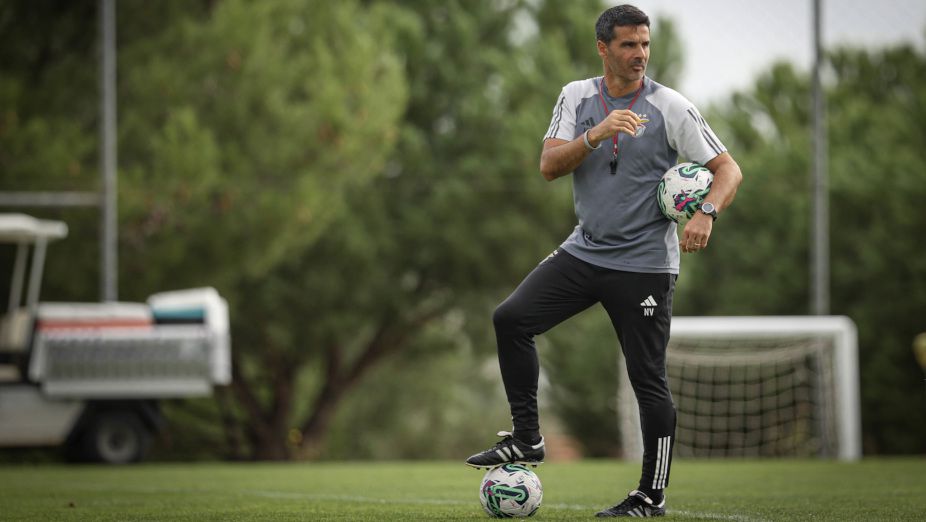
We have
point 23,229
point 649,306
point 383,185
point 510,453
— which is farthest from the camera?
point 383,185

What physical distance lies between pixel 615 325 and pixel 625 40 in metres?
1.14

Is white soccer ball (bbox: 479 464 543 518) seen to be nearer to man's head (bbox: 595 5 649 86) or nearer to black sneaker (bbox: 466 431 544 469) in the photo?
black sneaker (bbox: 466 431 544 469)

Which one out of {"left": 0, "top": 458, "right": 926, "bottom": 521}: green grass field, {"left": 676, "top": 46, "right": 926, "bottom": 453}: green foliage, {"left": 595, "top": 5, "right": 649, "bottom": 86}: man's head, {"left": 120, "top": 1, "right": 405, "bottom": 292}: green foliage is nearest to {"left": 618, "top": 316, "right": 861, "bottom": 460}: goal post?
{"left": 0, "top": 458, "right": 926, "bottom": 521}: green grass field

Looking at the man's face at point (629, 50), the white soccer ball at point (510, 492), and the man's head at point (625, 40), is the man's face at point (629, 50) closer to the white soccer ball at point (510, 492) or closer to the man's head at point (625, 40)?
the man's head at point (625, 40)

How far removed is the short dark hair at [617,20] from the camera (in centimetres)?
575

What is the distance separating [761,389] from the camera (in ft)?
70.6

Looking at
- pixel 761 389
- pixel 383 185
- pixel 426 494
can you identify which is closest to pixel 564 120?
pixel 426 494

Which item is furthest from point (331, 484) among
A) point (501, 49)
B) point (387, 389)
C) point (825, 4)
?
point (387, 389)

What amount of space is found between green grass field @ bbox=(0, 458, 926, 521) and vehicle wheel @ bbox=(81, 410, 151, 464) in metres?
2.99

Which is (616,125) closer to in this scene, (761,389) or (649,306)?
(649,306)

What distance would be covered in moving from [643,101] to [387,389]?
3301 centimetres

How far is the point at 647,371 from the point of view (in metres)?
5.80

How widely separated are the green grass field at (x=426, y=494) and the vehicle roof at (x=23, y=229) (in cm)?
491

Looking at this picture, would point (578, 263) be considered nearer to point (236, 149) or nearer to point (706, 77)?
point (236, 149)
